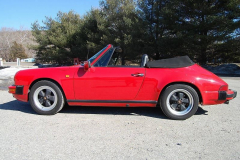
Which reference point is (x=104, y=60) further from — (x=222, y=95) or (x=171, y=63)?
(x=222, y=95)

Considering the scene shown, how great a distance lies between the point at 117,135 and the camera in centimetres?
277

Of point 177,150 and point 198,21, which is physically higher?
point 198,21

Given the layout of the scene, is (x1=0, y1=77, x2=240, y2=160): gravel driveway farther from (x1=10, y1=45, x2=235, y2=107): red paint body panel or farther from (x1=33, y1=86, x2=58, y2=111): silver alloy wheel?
(x1=10, y1=45, x2=235, y2=107): red paint body panel

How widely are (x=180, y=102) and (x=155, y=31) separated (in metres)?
16.9

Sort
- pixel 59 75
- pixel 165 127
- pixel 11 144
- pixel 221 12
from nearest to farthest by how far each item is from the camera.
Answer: pixel 11 144
pixel 165 127
pixel 59 75
pixel 221 12

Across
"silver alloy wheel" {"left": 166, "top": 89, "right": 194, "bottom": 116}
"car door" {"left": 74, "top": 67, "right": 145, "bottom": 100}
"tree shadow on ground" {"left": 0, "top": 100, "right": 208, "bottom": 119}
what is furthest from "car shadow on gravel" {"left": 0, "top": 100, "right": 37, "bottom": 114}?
"silver alloy wheel" {"left": 166, "top": 89, "right": 194, "bottom": 116}

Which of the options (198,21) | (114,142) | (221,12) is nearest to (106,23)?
(198,21)

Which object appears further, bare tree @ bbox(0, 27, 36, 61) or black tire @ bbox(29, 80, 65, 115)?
bare tree @ bbox(0, 27, 36, 61)

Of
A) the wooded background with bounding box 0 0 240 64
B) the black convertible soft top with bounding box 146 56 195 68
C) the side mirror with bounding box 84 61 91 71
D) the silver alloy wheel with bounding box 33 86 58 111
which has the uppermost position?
the wooded background with bounding box 0 0 240 64

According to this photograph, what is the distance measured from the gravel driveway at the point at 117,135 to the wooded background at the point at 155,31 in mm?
9493

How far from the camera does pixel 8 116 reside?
3646 mm

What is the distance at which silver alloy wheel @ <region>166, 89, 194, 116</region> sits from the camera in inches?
134

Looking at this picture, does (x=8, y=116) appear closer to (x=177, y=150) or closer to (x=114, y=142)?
(x=114, y=142)

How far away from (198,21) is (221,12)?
88.2 inches
